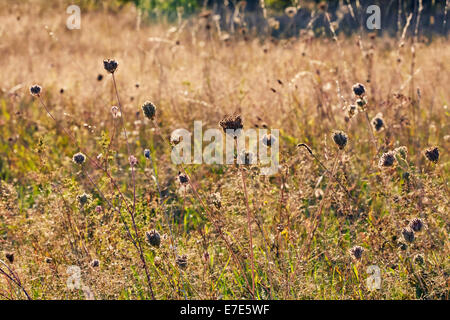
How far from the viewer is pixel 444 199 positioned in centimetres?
168

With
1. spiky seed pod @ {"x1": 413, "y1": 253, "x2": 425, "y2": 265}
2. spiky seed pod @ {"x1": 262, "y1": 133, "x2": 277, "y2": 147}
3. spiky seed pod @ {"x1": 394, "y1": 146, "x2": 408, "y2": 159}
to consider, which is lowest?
spiky seed pod @ {"x1": 413, "y1": 253, "x2": 425, "y2": 265}

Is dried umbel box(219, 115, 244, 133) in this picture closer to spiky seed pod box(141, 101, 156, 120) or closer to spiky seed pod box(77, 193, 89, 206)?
spiky seed pod box(141, 101, 156, 120)

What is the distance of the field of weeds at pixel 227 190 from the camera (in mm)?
1571

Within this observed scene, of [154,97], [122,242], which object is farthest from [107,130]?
[122,242]

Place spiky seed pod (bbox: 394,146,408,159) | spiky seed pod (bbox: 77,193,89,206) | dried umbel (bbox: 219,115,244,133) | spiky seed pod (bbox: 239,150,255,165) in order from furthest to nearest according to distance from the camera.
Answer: spiky seed pod (bbox: 77,193,89,206) < spiky seed pod (bbox: 394,146,408,159) < spiky seed pod (bbox: 239,150,255,165) < dried umbel (bbox: 219,115,244,133)

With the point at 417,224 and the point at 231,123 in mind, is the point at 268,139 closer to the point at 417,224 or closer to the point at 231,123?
the point at 231,123

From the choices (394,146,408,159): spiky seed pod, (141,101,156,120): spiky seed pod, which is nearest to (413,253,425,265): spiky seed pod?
(394,146,408,159): spiky seed pod

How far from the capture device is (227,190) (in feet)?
6.40

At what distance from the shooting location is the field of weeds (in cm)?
157

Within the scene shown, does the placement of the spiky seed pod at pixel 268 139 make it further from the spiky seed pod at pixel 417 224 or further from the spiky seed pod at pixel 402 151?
the spiky seed pod at pixel 417 224

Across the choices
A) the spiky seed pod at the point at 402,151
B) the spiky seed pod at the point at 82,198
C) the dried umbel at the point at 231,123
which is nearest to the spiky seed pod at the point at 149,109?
the dried umbel at the point at 231,123

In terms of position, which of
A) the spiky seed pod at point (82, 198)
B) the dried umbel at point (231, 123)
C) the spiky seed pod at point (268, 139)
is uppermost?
the dried umbel at point (231, 123)
